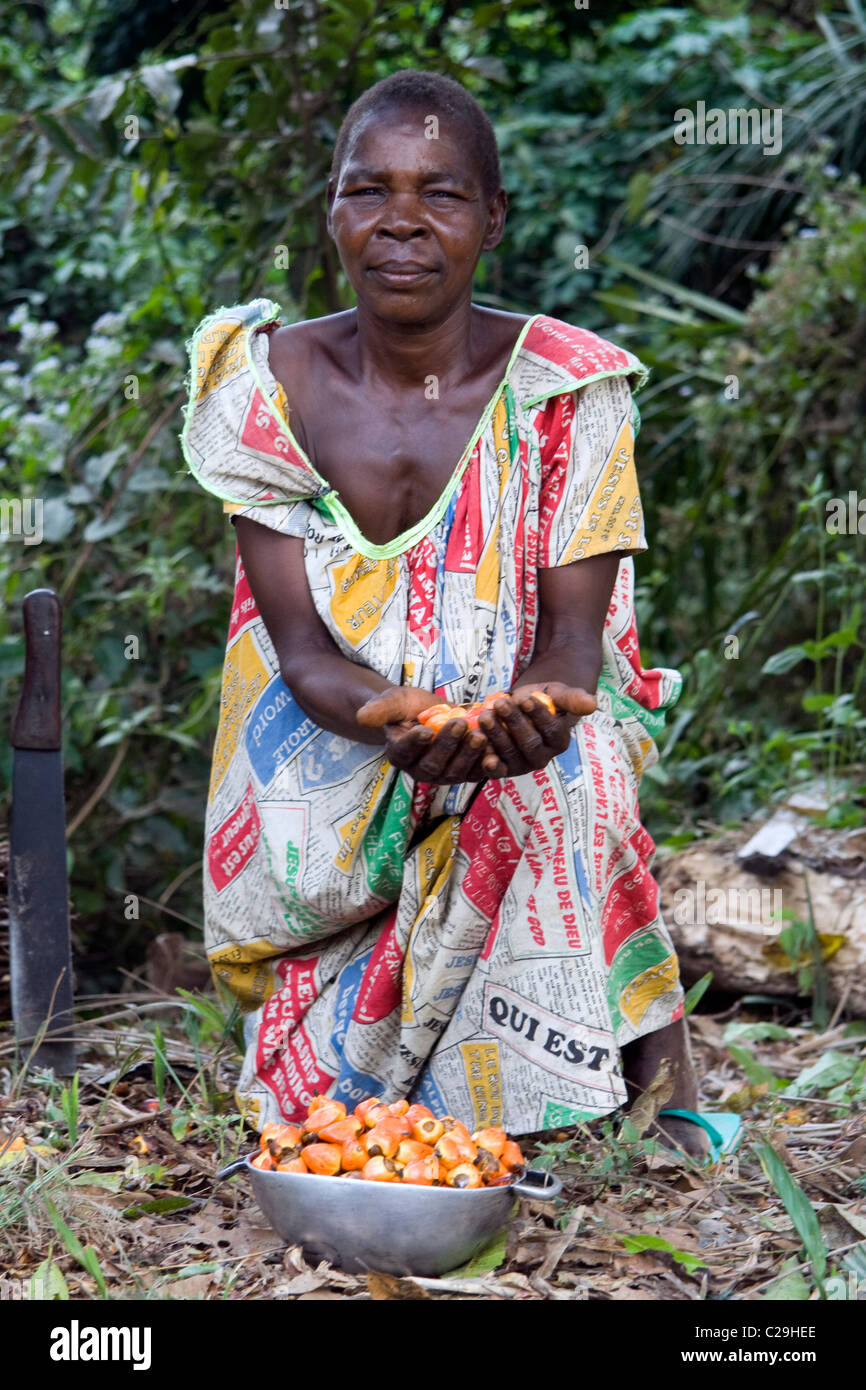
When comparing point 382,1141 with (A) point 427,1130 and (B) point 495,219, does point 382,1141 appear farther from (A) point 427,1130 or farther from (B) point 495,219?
(B) point 495,219

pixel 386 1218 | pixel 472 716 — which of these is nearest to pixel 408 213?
pixel 472 716

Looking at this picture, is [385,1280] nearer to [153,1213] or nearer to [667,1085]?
[153,1213]

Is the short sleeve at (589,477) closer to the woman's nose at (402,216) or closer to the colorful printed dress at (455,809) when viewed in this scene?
the colorful printed dress at (455,809)

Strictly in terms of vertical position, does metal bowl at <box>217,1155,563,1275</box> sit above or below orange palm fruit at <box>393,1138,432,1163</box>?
below

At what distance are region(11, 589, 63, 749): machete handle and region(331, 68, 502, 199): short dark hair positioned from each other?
0.89 meters

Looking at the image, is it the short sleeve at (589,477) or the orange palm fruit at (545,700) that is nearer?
the orange palm fruit at (545,700)

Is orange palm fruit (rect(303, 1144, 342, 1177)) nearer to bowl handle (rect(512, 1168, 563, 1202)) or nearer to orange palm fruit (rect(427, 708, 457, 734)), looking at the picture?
bowl handle (rect(512, 1168, 563, 1202))

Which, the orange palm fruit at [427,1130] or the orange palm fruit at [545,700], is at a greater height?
the orange palm fruit at [545,700]

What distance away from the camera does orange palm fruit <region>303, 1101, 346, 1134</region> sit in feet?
5.59

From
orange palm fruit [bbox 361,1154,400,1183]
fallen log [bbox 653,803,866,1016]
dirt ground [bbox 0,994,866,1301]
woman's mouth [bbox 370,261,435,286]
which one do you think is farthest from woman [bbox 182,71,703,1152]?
fallen log [bbox 653,803,866,1016]

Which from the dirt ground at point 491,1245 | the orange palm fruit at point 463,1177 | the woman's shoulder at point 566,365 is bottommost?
the dirt ground at point 491,1245

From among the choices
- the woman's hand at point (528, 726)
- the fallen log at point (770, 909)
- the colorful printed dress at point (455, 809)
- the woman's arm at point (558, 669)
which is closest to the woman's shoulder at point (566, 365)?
the colorful printed dress at point (455, 809)

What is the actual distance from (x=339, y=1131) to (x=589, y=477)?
3.14 feet

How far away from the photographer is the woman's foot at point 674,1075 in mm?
2078
